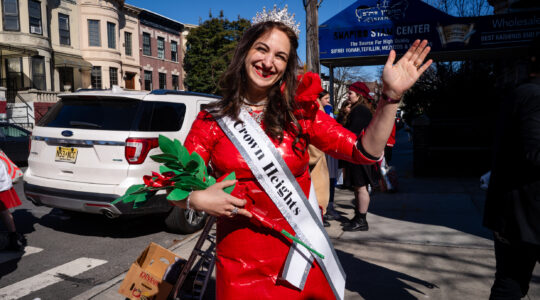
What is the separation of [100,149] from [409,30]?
284 inches

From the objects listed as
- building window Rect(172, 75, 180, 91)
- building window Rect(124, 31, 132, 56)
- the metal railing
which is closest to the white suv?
the metal railing

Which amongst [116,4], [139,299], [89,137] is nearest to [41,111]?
[116,4]

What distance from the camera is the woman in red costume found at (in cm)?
156

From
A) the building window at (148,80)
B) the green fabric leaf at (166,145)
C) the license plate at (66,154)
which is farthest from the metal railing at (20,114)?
the green fabric leaf at (166,145)

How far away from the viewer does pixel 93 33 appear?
27094 mm

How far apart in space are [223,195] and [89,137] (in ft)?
12.8

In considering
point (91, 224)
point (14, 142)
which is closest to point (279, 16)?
point (91, 224)

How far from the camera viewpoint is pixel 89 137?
15.6 ft

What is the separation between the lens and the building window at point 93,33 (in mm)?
26906

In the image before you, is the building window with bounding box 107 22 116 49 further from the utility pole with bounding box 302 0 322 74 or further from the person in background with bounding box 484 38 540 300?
the person in background with bounding box 484 38 540 300

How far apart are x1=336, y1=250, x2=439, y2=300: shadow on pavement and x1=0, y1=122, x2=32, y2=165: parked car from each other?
36.6 ft

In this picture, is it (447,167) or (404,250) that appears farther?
(447,167)

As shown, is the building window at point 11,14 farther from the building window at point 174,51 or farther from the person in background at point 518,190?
the person in background at point 518,190

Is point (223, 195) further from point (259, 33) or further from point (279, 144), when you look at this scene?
point (259, 33)
